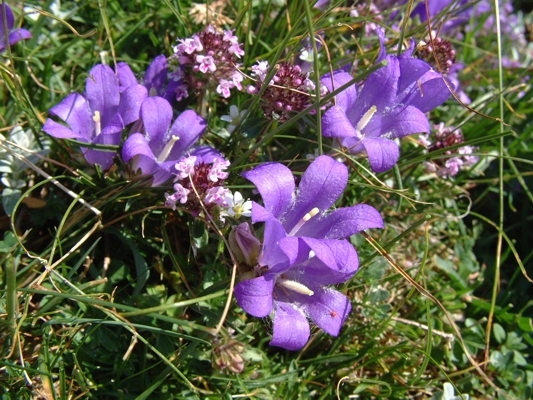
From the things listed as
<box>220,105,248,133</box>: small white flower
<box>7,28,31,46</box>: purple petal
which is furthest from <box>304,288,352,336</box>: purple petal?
<box>7,28,31,46</box>: purple petal

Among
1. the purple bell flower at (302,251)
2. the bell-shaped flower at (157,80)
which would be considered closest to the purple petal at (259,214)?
the purple bell flower at (302,251)

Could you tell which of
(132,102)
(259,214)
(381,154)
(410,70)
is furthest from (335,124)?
(132,102)

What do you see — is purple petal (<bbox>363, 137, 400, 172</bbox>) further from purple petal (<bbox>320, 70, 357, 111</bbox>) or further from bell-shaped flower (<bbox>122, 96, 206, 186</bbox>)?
bell-shaped flower (<bbox>122, 96, 206, 186</bbox>)

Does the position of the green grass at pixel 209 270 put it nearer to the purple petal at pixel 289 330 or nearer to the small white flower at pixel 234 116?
the small white flower at pixel 234 116

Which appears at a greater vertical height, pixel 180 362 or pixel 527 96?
pixel 527 96

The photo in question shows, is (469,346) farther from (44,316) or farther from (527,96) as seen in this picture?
(44,316)

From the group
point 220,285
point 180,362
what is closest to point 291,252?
point 220,285
